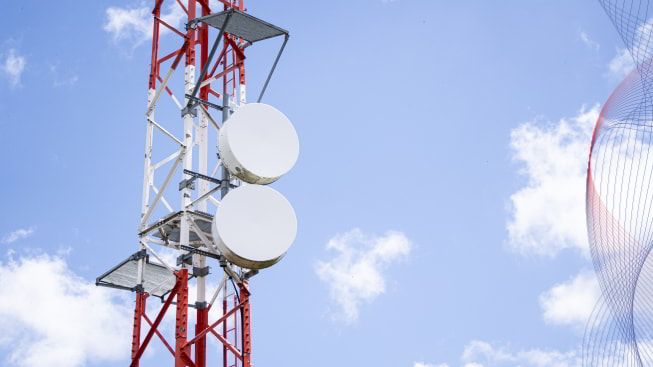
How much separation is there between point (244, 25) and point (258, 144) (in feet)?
17.0

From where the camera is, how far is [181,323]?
2959cm

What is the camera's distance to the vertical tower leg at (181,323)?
96.1 feet

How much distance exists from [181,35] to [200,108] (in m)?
3.45

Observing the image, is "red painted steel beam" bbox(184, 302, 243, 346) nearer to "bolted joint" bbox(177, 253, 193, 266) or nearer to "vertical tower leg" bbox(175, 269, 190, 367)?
"vertical tower leg" bbox(175, 269, 190, 367)

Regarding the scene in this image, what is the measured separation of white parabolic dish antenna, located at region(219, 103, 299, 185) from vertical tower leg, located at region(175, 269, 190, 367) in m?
4.34

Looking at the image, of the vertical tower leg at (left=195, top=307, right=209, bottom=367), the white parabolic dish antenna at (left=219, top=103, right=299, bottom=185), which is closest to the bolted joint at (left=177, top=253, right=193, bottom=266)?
the vertical tower leg at (left=195, top=307, right=209, bottom=367)

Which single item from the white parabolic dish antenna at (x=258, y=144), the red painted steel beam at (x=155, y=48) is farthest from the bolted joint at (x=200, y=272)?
the red painted steel beam at (x=155, y=48)

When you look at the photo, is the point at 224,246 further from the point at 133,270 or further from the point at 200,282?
the point at 133,270

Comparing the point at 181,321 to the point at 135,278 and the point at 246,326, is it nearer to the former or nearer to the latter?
the point at 246,326

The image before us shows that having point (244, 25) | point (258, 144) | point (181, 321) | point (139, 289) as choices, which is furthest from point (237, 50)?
point (181, 321)

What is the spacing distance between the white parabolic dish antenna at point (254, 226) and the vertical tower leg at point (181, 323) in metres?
2.21

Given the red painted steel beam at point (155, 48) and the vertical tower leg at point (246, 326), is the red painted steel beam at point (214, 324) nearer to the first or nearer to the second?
the vertical tower leg at point (246, 326)

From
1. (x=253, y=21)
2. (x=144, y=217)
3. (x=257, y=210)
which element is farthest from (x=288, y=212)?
(x=253, y=21)

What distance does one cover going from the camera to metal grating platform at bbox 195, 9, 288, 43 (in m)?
32.4
